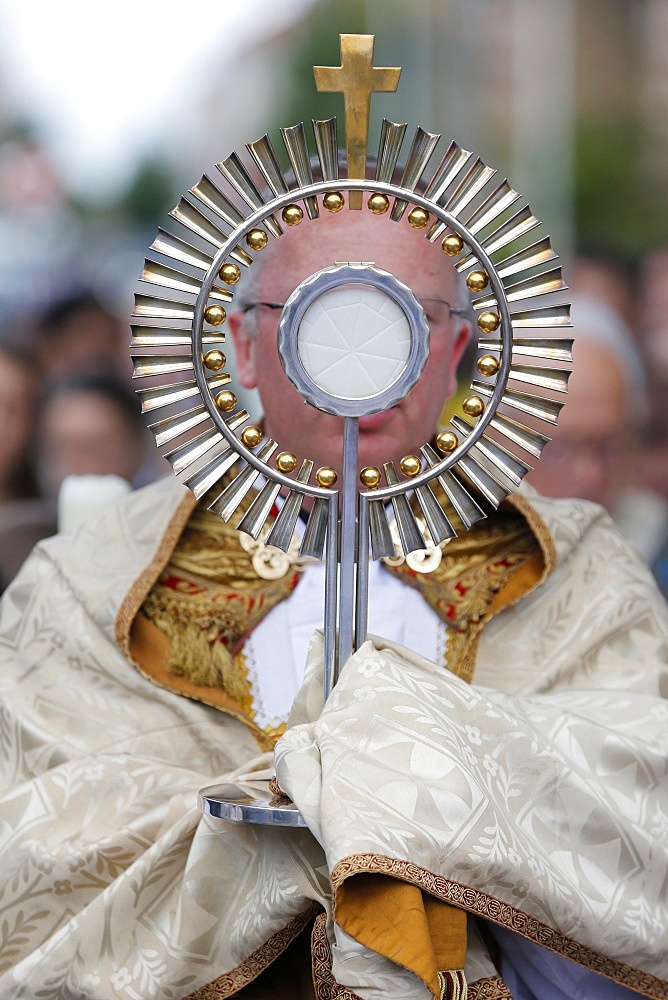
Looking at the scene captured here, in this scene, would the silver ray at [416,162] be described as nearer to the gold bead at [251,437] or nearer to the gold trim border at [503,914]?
the gold bead at [251,437]

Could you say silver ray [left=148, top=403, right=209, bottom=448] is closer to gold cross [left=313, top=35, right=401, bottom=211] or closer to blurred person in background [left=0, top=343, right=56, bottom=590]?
gold cross [left=313, top=35, right=401, bottom=211]

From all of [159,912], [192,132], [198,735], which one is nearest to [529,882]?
[159,912]

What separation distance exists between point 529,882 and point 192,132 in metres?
2.58

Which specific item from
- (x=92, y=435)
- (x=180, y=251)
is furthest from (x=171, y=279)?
(x=92, y=435)

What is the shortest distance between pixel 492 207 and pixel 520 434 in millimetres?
259

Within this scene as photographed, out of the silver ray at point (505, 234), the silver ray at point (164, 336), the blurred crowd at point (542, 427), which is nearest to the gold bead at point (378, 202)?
the silver ray at point (505, 234)

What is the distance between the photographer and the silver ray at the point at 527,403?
1.55m

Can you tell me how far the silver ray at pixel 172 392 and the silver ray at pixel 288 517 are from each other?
0.14m

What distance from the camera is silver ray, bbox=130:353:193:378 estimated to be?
1534mm

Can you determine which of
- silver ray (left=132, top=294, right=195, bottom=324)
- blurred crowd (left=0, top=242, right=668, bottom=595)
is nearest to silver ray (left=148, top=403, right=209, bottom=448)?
silver ray (left=132, top=294, right=195, bottom=324)

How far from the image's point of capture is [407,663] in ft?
5.02

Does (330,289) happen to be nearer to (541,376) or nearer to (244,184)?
(244,184)

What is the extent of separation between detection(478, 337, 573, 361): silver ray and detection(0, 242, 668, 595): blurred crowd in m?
1.80

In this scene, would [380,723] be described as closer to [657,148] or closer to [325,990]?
[325,990]
